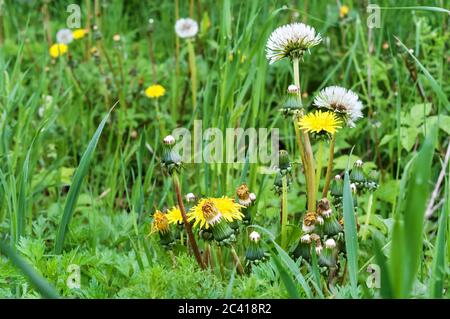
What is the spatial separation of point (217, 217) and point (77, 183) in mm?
301

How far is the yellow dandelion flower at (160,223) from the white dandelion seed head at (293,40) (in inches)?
14.9

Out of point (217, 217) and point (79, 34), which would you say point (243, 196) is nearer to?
point (217, 217)

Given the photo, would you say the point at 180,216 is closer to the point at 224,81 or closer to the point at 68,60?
the point at 224,81

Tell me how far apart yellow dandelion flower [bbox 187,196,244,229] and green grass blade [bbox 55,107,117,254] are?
225 millimetres

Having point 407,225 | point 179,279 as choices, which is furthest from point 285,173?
point 407,225

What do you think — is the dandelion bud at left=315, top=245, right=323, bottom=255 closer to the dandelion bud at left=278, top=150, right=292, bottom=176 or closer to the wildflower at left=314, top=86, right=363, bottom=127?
the dandelion bud at left=278, top=150, right=292, bottom=176

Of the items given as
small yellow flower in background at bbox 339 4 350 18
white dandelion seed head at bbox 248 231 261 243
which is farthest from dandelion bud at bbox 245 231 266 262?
small yellow flower in background at bbox 339 4 350 18

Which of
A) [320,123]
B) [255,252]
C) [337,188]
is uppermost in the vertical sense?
[320,123]

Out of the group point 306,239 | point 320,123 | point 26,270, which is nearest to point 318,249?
point 306,239

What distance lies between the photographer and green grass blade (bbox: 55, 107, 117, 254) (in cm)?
151

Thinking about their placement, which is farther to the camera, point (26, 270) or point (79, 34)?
point (79, 34)

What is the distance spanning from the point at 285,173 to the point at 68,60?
5.94ft

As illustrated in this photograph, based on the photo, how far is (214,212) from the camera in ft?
4.67

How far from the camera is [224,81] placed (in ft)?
6.73
